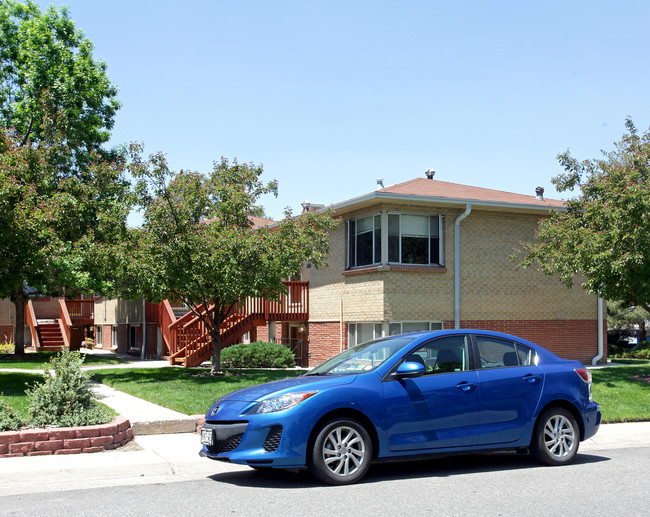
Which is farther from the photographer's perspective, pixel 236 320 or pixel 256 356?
pixel 236 320

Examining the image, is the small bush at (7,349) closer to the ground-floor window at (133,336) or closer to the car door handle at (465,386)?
the ground-floor window at (133,336)

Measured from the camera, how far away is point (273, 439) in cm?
720

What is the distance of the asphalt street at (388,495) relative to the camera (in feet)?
21.0

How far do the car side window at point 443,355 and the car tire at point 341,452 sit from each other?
1.06m

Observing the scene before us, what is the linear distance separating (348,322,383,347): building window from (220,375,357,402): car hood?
12.5 m

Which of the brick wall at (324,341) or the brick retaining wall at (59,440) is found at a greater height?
the brick wall at (324,341)

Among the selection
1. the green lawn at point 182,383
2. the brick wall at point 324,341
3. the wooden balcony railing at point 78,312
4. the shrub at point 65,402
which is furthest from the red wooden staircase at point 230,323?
the shrub at point 65,402

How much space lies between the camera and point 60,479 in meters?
7.79

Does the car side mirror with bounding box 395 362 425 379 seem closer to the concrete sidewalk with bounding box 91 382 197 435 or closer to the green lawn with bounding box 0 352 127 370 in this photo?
the concrete sidewalk with bounding box 91 382 197 435

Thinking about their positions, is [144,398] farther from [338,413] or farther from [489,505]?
[489,505]

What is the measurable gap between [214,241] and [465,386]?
9.29m

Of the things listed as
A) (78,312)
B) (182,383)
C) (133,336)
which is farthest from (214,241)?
(78,312)

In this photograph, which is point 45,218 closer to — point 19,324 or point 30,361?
point 30,361

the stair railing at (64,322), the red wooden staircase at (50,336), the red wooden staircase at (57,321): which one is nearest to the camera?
the stair railing at (64,322)
